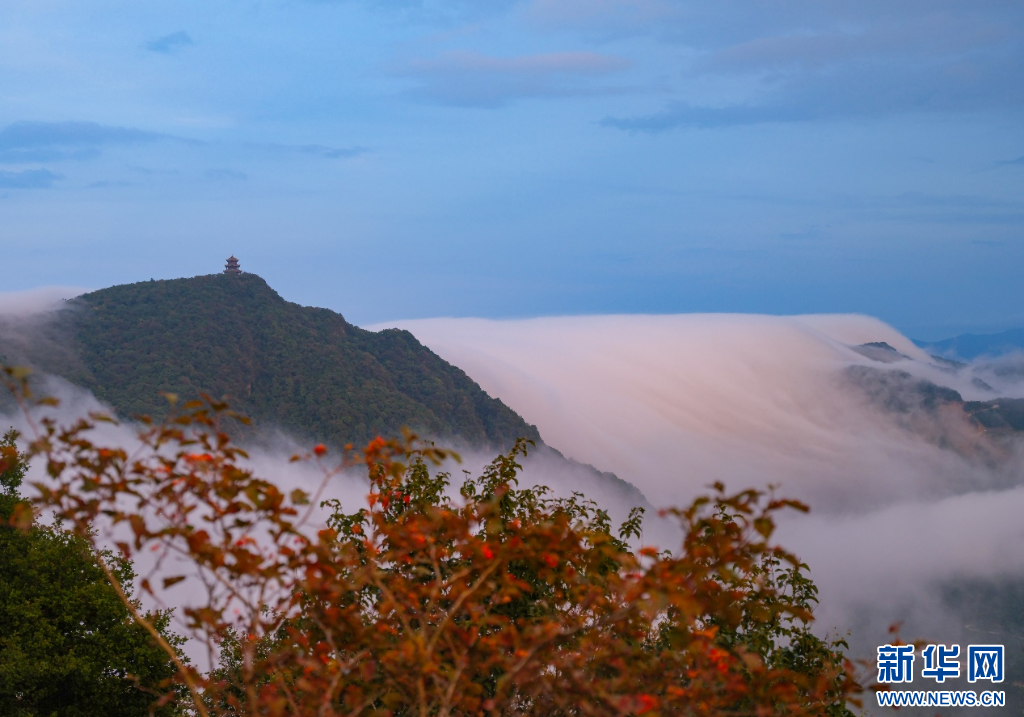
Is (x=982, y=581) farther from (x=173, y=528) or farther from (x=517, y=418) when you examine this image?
(x=173, y=528)

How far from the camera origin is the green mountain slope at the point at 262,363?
3738 inches

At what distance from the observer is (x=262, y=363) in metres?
107

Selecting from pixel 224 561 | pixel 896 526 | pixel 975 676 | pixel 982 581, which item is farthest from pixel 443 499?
pixel 896 526

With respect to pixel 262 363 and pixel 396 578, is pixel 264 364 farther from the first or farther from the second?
pixel 396 578

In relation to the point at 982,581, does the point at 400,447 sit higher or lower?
lower

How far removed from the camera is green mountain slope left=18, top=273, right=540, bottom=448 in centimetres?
9494

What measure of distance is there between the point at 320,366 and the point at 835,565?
9051cm

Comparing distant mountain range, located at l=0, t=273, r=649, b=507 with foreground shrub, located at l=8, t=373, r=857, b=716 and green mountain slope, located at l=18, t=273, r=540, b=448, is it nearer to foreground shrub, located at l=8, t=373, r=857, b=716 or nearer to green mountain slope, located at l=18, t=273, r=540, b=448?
green mountain slope, located at l=18, t=273, r=540, b=448

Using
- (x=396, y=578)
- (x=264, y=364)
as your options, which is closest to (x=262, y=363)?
(x=264, y=364)

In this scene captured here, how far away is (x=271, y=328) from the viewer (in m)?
114

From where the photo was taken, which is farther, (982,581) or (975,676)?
(982,581)

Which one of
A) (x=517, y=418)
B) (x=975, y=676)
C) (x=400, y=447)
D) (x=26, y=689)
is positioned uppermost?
(x=517, y=418)

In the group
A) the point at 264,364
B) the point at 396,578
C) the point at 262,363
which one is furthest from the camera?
the point at 262,363

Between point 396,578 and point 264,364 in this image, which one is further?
point 264,364
